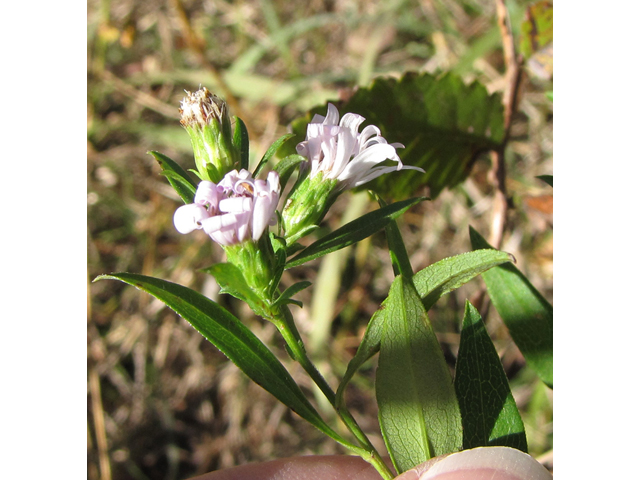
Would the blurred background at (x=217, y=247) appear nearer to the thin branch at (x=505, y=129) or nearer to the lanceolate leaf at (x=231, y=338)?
the thin branch at (x=505, y=129)

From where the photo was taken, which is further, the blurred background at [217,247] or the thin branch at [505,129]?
the blurred background at [217,247]

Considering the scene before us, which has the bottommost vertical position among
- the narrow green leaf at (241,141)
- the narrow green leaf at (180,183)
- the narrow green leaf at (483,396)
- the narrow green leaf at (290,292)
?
the narrow green leaf at (483,396)

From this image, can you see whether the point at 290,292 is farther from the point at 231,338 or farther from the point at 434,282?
the point at 434,282

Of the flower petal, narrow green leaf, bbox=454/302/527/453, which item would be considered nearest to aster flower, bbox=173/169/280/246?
the flower petal

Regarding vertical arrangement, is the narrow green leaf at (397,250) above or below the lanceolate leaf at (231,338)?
above

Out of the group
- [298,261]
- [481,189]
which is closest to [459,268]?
[298,261]

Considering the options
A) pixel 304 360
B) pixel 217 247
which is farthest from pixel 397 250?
pixel 217 247

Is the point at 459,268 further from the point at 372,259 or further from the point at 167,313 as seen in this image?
the point at 167,313

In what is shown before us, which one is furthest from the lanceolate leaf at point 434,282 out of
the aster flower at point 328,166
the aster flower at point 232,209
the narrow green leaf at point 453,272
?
the aster flower at point 232,209
